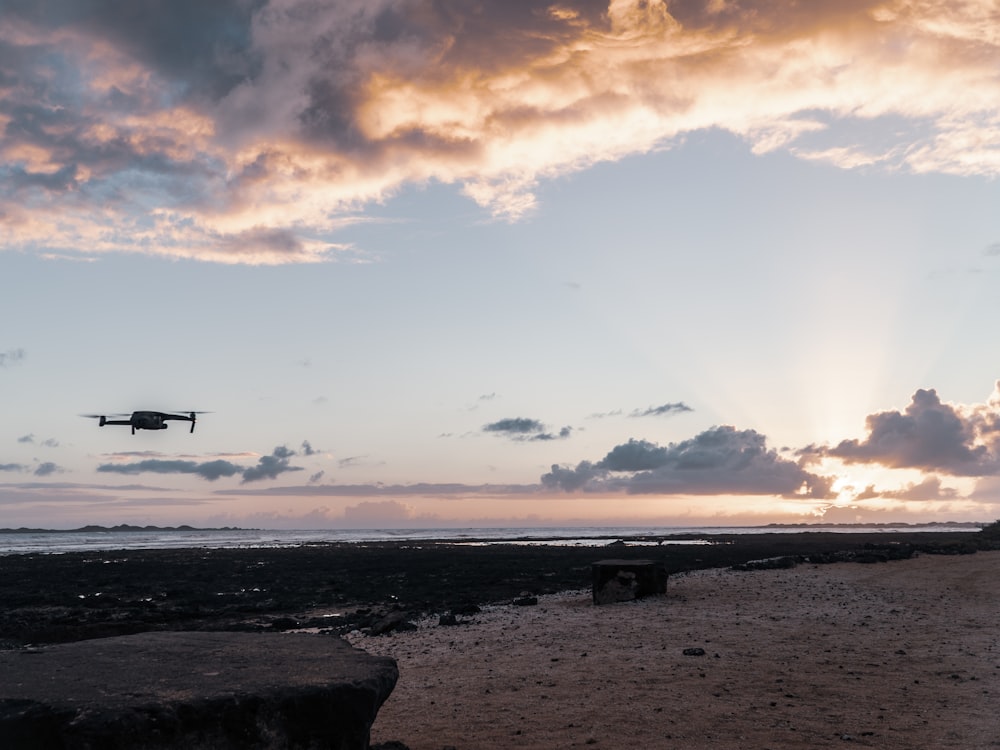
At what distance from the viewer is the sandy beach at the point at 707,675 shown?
8531mm

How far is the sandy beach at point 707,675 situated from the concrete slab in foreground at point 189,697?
1.74 meters

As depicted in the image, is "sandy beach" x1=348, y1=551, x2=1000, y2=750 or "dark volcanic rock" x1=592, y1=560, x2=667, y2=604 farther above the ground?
"dark volcanic rock" x1=592, y1=560, x2=667, y2=604

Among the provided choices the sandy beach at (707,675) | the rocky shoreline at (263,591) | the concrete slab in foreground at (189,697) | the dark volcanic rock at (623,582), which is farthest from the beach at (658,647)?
the concrete slab in foreground at (189,697)

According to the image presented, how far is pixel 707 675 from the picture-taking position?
1095 cm

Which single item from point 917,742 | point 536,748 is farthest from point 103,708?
point 917,742

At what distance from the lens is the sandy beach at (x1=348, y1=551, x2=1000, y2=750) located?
336 inches

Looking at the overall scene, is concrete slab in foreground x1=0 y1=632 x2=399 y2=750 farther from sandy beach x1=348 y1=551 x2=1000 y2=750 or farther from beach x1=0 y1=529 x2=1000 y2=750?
sandy beach x1=348 y1=551 x2=1000 y2=750

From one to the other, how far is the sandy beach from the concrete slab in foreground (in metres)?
1.74

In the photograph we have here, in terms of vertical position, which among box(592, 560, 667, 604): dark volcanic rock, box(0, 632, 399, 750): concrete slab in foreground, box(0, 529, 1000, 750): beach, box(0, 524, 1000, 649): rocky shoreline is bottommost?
box(0, 524, 1000, 649): rocky shoreline

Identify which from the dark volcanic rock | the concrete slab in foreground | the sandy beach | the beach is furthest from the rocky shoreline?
the concrete slab in foreground

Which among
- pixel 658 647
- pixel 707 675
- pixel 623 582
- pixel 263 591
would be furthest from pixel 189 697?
pixel 263 591

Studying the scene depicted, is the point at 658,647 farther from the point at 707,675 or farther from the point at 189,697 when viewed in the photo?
the point at 189,697

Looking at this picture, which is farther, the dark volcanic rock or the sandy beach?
the dark volcanic rock

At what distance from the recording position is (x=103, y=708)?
19.9 feet
